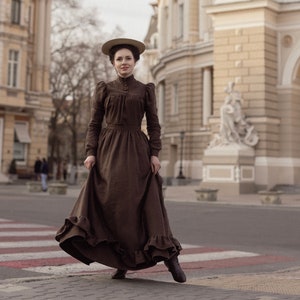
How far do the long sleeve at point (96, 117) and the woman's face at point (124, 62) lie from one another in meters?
0.21

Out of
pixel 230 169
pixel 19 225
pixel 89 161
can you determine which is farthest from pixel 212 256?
pixel 230 169

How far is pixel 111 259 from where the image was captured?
5.80m

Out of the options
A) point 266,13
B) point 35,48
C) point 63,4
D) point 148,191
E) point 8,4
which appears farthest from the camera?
point 63,4

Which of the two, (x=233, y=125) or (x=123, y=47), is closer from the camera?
(x=123, y=47)

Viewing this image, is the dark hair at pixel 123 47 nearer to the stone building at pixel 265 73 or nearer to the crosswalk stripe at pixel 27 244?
the crosswalk stripe at pixel 27 244

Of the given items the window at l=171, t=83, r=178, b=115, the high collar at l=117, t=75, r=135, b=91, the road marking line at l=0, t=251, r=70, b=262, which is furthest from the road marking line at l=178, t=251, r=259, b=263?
the window at l=171, t=83, r=178, b=115

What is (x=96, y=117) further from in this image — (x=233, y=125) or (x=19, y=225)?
(x=233, y=125)

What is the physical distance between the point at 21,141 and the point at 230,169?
66.0ft

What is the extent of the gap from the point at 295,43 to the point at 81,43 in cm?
2683

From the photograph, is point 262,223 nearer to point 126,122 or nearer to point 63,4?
point 126,122

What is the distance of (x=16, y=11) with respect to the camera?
43.9 m

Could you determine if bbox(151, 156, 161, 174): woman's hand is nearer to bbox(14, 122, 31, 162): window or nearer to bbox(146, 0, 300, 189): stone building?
bbox(146, 0, 300, 189): stone building

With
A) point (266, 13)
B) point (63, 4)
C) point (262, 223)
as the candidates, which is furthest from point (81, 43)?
point (262, 223)

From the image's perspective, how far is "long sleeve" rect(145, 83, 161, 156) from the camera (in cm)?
620
